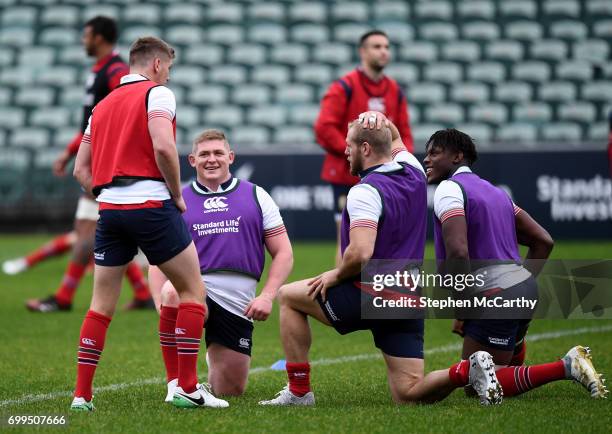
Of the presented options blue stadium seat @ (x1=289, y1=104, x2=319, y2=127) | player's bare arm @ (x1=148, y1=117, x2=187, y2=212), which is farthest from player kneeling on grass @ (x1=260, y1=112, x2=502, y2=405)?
blue stadium seat @ (x1=289, y1=104, x2=319, y2=127)

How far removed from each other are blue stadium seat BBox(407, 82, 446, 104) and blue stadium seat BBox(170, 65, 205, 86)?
4376 millimetres

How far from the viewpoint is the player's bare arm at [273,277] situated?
546cm

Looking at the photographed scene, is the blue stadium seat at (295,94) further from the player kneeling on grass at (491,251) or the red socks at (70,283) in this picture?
the player kneeling on grass at (491,251)

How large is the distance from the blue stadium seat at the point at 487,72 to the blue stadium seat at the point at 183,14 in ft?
19.9

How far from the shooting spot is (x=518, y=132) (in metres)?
19.8

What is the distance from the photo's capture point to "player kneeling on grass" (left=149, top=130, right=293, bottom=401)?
5996 millimetres

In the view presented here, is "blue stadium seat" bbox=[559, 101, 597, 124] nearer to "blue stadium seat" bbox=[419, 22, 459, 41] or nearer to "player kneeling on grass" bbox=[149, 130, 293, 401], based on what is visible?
"blue stadium seat" bbox=[419, 22, 459, 41]

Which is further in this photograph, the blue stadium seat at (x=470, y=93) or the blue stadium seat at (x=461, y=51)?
the blue stadium seat at (x=461, y=51)

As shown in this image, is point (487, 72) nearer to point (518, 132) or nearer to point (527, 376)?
point (518, 132)

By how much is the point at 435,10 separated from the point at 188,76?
543 cm

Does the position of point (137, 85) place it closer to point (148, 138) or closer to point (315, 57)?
point (148, 138)

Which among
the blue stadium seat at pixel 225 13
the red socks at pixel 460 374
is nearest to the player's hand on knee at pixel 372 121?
the red socks at pixel 460 374

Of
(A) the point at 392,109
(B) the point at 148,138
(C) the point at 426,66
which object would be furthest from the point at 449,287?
(C) the point at 426,66

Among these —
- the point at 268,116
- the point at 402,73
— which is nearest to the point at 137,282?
the point at 268,116
